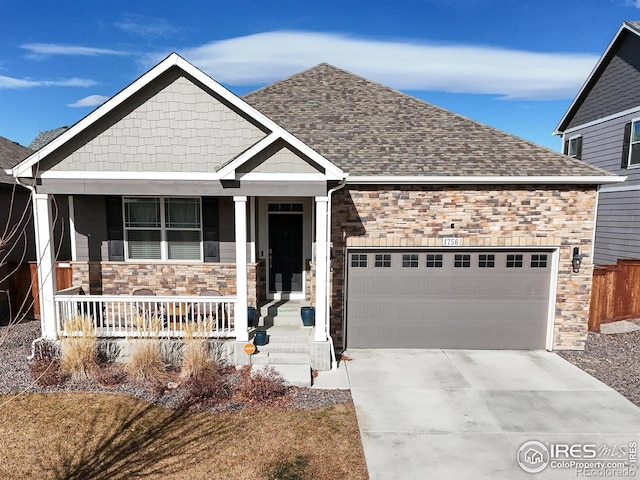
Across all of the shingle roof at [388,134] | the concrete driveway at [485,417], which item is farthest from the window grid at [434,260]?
the concrete driveway at [485,417]

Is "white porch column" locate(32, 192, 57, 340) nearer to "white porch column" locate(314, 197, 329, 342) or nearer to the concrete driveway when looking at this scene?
"white porch column" locate(314, 197, 329, 342)

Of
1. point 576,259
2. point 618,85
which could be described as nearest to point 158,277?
point 576,259

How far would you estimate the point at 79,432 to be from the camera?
220 inches

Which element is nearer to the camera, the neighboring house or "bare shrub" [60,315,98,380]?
"bare shrub" [60,315,98,380]

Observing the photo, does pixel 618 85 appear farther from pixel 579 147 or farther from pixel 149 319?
pixel 149 319

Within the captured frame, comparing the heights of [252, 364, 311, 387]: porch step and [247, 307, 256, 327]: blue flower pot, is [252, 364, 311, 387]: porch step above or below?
below

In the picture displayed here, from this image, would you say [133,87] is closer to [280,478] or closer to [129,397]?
[129,397]

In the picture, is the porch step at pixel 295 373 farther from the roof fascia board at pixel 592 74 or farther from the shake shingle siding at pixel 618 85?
the roof fascia board at pixel 592 74

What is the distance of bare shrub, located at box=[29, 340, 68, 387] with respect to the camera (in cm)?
695

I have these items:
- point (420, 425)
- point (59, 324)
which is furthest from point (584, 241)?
point (59, 324)

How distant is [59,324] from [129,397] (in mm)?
2814

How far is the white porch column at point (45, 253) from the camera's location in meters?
7.66

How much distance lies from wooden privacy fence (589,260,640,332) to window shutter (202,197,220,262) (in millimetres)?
9752

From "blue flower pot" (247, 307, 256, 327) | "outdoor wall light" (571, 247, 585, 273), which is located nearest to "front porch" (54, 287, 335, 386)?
"blue flower pot" (247, 307, 256, 327)
